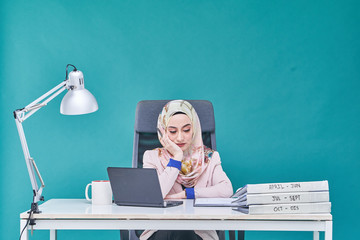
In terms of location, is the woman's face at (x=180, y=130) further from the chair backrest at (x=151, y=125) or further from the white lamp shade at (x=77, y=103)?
the white lamp shade at (x=77, y=103)

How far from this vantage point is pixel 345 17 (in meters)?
3.36

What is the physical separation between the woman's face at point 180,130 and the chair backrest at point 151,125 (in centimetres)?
18

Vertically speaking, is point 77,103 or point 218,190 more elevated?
point 77,103

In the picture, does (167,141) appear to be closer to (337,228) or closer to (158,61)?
(158,61)

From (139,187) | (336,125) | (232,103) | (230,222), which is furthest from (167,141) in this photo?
(336,125)

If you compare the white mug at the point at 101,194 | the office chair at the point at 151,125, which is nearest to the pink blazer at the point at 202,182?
the office chair at the point at 151,125

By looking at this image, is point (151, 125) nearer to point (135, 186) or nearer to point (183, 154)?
point (183, 154)

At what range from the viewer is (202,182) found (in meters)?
2.52

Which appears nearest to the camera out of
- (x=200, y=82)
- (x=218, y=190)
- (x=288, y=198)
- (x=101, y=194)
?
Result: (x=288, y=198)

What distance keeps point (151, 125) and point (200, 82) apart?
84 centimetres

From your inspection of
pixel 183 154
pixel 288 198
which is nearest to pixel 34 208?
pixel 288 198

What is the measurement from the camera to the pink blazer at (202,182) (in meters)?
2.27

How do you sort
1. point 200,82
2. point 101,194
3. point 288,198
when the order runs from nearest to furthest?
point 288,198 < point 101,194 < point 200,82

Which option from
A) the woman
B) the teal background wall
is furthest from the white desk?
the teal background wall
